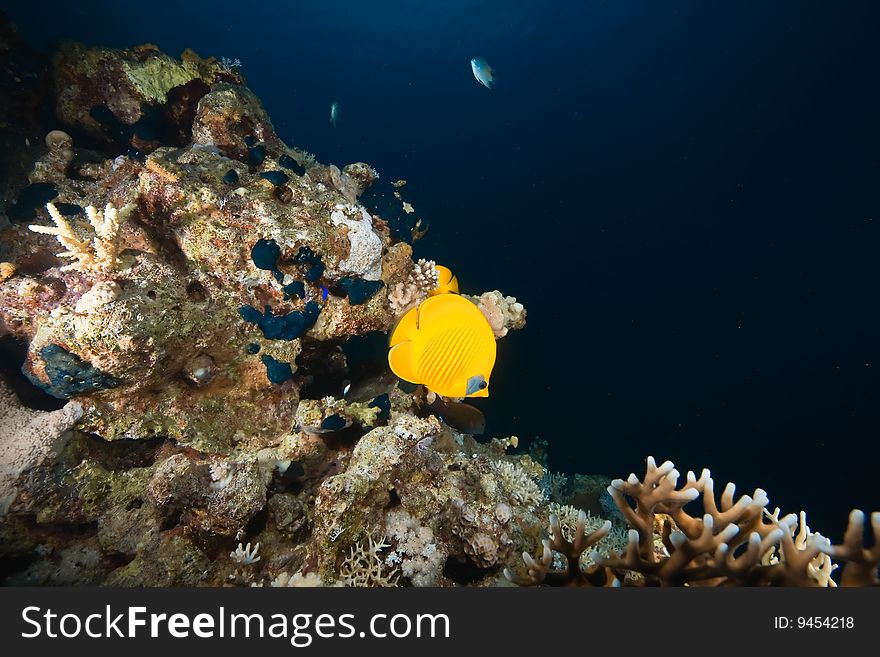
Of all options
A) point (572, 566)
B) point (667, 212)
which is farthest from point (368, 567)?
point (667, 212)

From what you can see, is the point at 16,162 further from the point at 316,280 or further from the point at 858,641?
the point at 858,641

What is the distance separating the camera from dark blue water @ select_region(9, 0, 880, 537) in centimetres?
1686

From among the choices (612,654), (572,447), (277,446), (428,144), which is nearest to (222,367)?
(277,446)

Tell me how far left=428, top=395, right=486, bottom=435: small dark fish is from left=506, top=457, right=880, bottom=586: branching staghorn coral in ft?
4.81

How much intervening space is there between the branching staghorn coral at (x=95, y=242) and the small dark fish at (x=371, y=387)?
7.90 feet

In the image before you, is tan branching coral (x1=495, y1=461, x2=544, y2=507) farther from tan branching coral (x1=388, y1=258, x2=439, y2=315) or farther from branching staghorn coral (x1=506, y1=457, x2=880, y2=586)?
tan branching coral (x1=388, y1=258, x2=439, y2=315)

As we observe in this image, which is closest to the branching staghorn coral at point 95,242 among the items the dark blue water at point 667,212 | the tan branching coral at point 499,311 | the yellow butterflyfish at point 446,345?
the yellow butterflyfish at point 446,345

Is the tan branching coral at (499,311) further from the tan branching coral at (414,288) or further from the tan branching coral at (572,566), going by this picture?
the tan branching coral at (572,566)

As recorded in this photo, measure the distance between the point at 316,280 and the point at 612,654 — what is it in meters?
3.39

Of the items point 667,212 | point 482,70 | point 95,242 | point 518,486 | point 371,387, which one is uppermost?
point 667,212

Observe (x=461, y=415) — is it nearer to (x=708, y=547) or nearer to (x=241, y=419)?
(x=241, y=419)

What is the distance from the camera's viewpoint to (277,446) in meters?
3.76

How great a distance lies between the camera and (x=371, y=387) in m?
4.75

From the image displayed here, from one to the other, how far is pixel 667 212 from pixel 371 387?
86.2 feet
